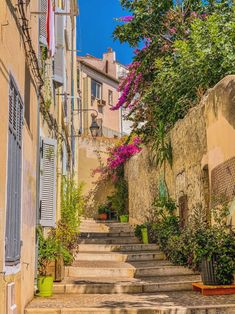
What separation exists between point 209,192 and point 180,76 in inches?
145

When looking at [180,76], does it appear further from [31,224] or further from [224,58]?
[31,224]

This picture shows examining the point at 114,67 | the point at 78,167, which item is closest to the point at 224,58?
the point at 78,167

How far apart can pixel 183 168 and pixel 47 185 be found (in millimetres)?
4059

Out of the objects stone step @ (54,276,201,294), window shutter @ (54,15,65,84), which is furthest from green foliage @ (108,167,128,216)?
stone step @ (54,276,201,294)

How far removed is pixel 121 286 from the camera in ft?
27.1

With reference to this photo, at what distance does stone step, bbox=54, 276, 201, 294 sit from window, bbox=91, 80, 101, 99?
25743 millimetres

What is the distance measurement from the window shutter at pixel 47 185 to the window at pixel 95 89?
82.7ft

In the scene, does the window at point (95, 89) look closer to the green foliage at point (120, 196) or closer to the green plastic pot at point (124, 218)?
the green foliage at point (120, 196)

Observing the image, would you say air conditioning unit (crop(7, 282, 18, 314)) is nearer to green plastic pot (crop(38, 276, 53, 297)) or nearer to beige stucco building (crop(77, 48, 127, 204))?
green plastic pot (crop(38, 276, 53, 297))

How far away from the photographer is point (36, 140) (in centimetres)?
790

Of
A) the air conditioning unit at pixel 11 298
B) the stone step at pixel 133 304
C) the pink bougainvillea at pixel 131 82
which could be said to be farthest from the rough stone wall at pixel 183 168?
the air conditioning unit at pixel 11 298

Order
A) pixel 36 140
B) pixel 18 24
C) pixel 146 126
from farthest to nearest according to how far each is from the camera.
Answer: pixel 146 126 → pixel 36 140 → pixel 18 24

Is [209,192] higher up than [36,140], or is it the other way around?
[36,140]

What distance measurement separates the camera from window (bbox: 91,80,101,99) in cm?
3366
